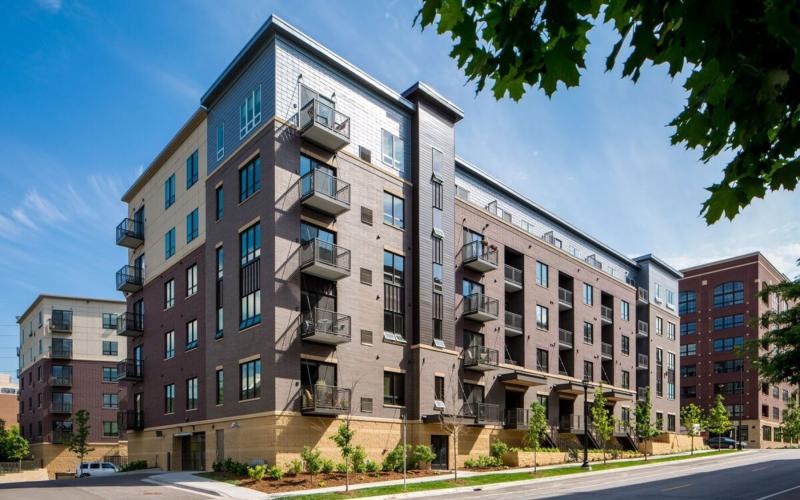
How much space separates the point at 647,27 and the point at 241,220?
34.4 metres

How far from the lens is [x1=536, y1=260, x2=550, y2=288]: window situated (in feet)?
173

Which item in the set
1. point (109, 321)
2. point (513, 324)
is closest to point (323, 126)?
point (513, 324)

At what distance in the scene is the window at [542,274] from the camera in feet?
173

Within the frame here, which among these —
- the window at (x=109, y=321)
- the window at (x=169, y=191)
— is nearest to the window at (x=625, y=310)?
the window at (x=169, y=191)

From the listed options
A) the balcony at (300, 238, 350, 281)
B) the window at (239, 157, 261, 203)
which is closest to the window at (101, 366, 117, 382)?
the window at (239, 157, 261, 203)

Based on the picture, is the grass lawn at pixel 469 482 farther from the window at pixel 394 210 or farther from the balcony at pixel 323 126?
the balcony at pixel 323 126

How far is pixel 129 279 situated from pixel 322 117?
25.3 metres

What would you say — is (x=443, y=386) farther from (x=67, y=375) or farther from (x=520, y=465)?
(x=67, y=375)

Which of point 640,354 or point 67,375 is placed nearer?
point 640,354

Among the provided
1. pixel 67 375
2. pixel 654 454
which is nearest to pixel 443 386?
pixel 654 454

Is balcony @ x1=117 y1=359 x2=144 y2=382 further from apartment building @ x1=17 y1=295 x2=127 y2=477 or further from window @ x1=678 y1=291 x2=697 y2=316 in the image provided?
window @ x1=678 y1=291 x2=697 y2=316

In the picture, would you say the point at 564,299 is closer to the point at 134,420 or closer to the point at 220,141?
the point at 220,141

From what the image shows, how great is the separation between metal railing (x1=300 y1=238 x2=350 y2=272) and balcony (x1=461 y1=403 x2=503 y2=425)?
42.9ft

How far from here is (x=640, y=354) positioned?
67.7m
